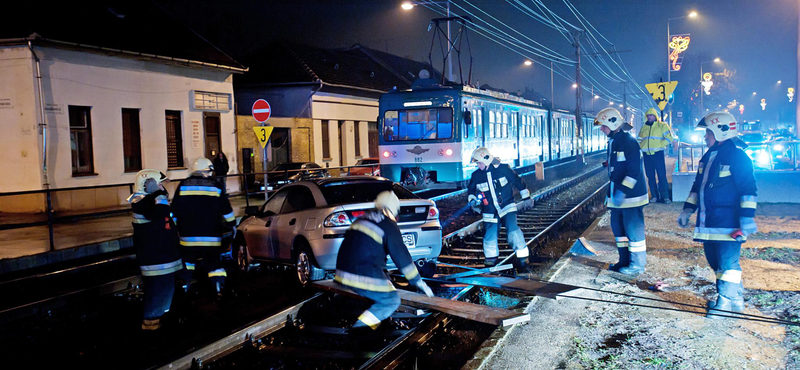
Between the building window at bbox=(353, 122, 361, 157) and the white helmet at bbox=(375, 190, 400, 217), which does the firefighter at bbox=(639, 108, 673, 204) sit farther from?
the building window at bbox=(353, 122, 361, 157)

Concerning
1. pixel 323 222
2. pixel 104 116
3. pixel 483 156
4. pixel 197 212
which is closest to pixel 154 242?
pixel 197 212

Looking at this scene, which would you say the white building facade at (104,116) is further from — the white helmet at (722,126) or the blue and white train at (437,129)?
the white helmet at (722,126)

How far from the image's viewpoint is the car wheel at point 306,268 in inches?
312

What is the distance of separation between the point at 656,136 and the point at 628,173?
690 centimetres

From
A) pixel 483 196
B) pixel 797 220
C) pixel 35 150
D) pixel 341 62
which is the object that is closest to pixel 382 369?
pixel 483 196

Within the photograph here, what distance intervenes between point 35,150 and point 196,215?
1267cm

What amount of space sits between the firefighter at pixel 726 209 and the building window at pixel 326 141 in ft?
93.0

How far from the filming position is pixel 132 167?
21.0 metres

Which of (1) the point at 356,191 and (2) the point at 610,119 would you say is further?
(1) the point at 356,191

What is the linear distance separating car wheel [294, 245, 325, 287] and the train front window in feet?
36.1

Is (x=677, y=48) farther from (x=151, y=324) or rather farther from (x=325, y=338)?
(x=151, y=324)

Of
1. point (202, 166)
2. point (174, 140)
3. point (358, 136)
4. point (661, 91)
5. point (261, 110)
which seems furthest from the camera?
point (358, 136)

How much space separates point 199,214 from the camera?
7590 mm

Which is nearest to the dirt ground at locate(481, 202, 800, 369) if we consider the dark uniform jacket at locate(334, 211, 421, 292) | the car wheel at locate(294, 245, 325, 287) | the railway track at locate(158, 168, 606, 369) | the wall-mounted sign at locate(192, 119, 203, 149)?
the railway track at locate(158, 168, 606, 369)
